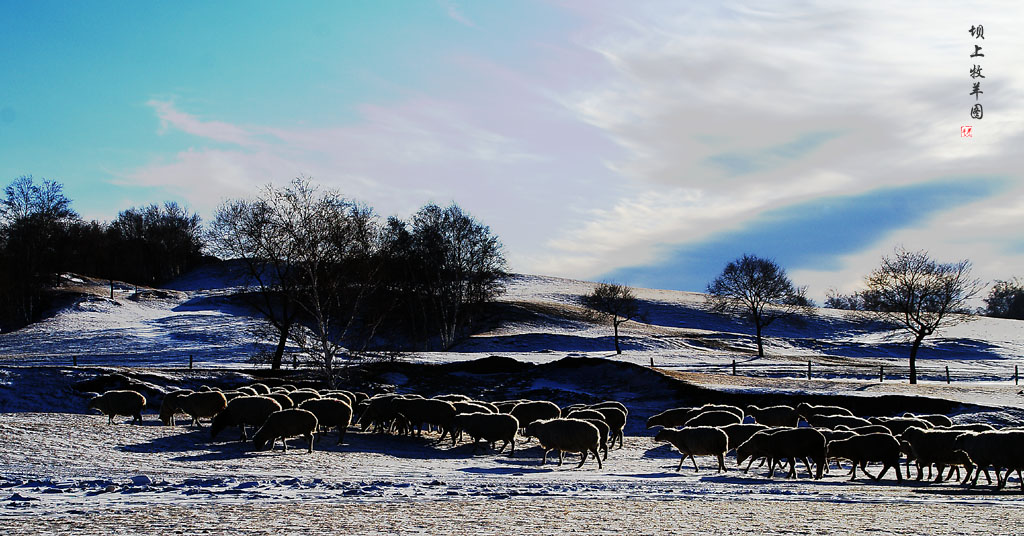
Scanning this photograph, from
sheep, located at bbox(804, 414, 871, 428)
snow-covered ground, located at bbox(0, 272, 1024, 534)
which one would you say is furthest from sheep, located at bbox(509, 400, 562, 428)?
sheep, located at bbox(804, 414, 871, 428)

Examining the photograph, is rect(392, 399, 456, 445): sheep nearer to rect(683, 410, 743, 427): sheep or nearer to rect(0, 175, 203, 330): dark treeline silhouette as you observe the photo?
rect(683, 410, 743, 427): sheep

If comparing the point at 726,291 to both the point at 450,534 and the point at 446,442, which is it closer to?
the point at 446,442

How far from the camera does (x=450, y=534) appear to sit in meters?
8.09

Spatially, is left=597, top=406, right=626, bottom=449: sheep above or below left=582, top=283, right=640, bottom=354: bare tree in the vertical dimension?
below

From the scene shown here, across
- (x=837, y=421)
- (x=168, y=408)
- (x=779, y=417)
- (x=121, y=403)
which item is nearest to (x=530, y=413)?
(x=779, y=417)

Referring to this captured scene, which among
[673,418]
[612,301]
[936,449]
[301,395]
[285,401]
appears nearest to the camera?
[936,449]

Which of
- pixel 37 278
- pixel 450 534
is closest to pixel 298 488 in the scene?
pixel 450 534

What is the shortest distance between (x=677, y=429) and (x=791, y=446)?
16.0ft

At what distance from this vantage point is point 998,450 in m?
14.8

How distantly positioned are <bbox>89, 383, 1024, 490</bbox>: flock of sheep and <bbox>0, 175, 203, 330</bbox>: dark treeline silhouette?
53583mm

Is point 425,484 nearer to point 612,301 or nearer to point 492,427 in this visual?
point 492,427

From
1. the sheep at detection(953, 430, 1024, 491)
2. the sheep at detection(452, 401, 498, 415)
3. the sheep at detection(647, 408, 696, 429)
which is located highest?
the sheep at detection(953, 430, 1024, 491)

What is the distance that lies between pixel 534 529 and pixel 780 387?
101 feet

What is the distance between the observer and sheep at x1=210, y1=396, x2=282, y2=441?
66.0 feet
